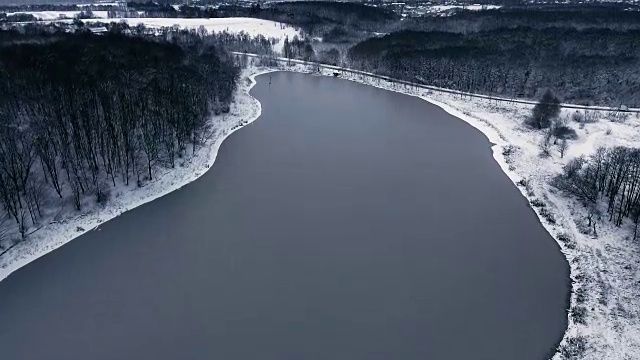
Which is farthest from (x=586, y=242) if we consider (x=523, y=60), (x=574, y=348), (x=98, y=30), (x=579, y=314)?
(x=98, y=30)

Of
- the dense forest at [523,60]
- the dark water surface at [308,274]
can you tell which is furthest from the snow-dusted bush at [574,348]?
the dense forest at [523,60]

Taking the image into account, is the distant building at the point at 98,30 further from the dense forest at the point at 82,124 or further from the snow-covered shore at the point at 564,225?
the snow-covered shore at the point at 564,225

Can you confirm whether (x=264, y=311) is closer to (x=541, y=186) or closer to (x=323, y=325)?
(x=323, y=325)

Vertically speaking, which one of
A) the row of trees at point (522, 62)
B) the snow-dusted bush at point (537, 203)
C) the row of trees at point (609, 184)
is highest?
the row of trees at point (522, 62)

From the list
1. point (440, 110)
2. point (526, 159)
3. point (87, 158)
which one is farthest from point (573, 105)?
point (87, 158)

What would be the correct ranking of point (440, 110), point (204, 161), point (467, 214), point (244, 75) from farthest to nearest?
point (244, 75)
point (440, 110)
point (204, 161)
point (467, 214)

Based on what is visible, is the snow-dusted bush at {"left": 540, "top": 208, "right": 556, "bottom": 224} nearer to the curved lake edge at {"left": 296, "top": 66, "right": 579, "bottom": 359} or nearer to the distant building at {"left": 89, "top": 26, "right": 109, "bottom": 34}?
the curved lake edge at {"left": 296, "top": 66, "right": 579, "bottom": 359}
